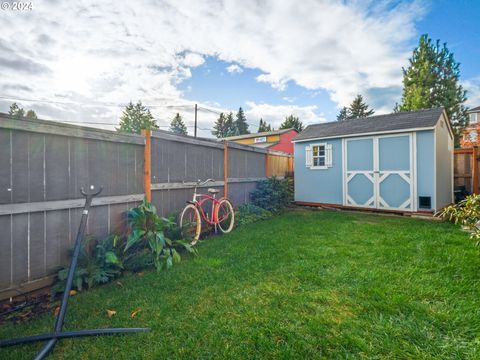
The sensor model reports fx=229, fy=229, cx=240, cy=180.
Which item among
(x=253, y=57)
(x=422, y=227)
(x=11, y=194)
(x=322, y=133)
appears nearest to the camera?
(x=11, y=194)

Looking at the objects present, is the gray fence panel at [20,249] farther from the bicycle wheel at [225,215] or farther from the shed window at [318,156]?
the shed window at [318,156]

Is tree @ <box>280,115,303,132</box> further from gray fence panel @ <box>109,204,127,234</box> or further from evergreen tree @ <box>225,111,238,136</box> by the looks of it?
gray fence panel @ <box>109,204,127,234</box>

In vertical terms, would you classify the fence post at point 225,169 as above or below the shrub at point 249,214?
above

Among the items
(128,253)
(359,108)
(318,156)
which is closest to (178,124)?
(359,108)

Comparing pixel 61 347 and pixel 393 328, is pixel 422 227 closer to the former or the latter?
pixel 393 328

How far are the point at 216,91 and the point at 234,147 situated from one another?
7.87 meters

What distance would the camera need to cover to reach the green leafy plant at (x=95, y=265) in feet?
7.86

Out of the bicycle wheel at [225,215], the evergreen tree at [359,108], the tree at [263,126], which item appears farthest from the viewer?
the tree at [263,126]

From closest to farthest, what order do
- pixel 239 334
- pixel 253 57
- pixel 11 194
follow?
pixel 239 334, pixel 11 194, pixel 253 57

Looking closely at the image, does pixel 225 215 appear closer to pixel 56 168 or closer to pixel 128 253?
pixel 128 253

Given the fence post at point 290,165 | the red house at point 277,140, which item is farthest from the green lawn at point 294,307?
the red house at point 277,140

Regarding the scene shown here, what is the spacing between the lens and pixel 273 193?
679 centimetres

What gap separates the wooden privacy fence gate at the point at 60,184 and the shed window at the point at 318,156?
5.44m

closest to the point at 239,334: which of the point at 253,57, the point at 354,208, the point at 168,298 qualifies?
the point at 168,298
